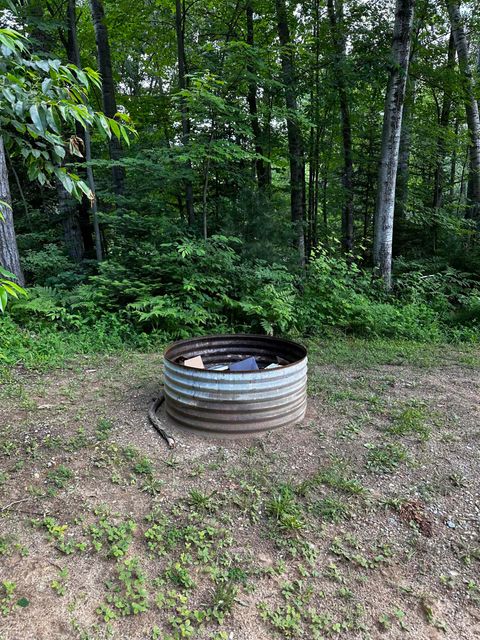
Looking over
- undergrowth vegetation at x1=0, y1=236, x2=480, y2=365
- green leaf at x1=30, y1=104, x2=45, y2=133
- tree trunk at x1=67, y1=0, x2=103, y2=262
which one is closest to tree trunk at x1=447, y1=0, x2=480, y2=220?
undergrowth vegetation at x1=0, y1=236, x2=480, y2=365

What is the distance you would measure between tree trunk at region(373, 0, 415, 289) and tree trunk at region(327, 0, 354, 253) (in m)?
0.82

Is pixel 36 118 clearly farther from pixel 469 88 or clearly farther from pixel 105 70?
pixel 469 88

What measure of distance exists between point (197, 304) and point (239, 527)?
3534 mm

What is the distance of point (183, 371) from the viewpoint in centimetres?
285

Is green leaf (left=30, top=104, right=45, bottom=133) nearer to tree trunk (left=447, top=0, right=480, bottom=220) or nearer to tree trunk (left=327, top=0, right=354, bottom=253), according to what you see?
tree trunk (left=327, top=0, right=354, bottom=253)

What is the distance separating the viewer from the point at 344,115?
853 cm

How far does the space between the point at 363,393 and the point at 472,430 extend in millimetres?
914

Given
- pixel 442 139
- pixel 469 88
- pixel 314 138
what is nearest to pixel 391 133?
pixel 314 138

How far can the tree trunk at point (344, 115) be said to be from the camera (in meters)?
6.67

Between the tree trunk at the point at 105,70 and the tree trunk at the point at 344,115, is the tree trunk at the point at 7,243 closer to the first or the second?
the tree trunk at the point at 105,70

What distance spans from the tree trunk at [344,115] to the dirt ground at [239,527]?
576cm

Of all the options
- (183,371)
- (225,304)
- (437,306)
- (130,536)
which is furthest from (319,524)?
(437,306)

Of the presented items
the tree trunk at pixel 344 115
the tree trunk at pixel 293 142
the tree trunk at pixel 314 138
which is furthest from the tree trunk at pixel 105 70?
the tree trunk at pixel 344 115

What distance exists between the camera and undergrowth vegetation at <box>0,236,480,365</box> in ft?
16.2
